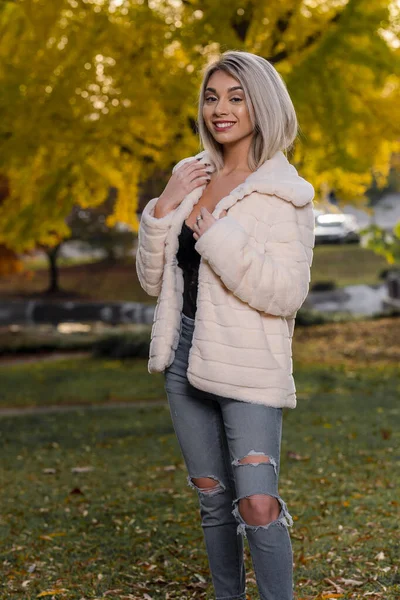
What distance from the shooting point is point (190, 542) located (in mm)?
4750

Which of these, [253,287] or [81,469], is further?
[81,469]

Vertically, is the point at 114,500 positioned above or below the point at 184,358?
below

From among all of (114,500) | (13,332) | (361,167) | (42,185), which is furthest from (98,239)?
(114,500)

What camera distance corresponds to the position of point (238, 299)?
2.93 meters

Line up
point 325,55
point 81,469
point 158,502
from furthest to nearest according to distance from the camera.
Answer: point 325,55 → point 81,469 → point 158,502

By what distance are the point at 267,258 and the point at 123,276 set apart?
31933mm

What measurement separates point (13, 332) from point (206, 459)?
18.6m

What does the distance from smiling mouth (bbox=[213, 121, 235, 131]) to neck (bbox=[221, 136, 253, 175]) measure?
0.09 meters

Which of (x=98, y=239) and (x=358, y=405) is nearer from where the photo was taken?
(x=358, y=405)

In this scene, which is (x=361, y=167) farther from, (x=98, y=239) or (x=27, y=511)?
(x=98, y=239)

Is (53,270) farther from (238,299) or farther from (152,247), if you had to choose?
(238,299)

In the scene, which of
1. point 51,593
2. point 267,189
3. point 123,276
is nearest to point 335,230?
point 123,276

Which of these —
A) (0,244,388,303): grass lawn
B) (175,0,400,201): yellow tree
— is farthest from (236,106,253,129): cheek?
(0,244,388,303): grass lawn

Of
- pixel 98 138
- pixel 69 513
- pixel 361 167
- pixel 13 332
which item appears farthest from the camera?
pixel 13 332
